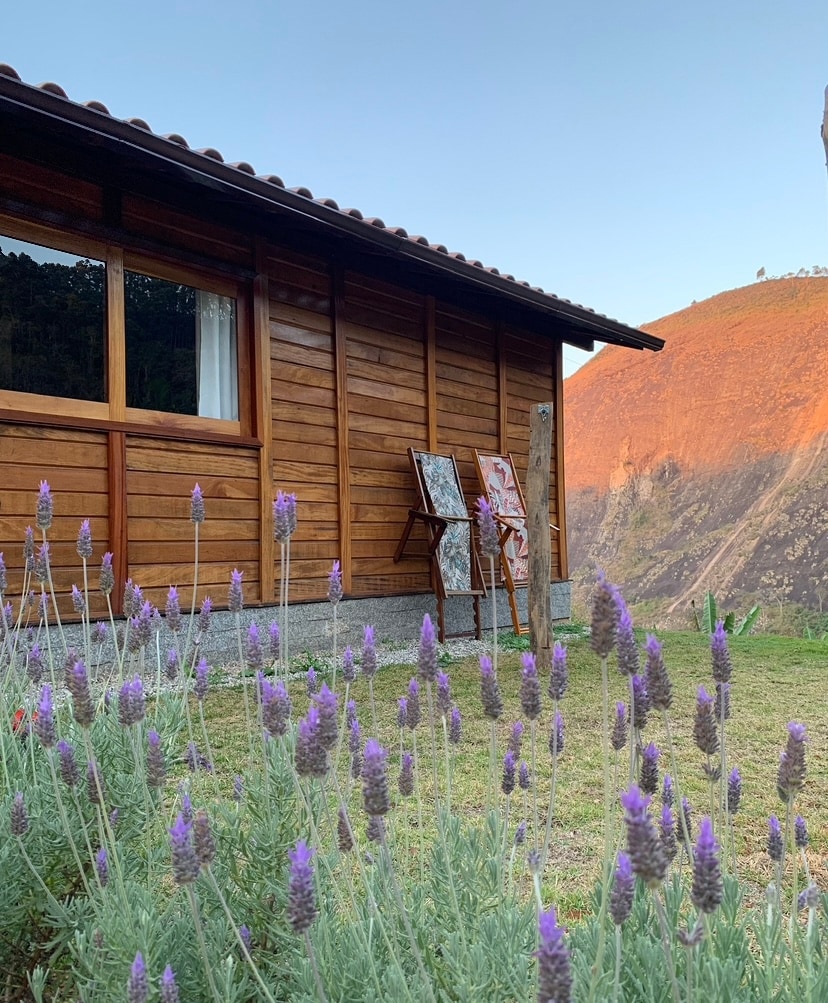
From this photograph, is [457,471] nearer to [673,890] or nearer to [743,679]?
[743,679]

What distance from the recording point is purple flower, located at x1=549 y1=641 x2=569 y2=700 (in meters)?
1.15

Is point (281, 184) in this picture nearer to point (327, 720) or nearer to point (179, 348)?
point (179, 348)

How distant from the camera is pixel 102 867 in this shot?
128 centimetres

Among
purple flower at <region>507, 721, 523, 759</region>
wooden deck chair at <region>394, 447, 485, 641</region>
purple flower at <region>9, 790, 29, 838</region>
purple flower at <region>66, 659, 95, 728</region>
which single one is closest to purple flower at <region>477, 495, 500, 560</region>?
purple flower at <region>507, 721, 523, 759</region>

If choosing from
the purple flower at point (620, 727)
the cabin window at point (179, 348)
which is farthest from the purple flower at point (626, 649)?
the cabin window at point (179, 348)

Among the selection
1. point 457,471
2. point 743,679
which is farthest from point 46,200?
point 743,679

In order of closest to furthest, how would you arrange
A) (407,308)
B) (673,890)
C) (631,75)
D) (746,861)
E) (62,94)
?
(673,890)
(746,861)
(62,94)
(407,308)
(631,75)

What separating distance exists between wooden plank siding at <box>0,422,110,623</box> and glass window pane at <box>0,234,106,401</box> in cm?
34

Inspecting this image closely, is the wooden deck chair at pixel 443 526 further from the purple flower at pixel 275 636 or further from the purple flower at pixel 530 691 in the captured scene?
the purple flower at pixel 530 691

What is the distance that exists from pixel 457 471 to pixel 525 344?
219 cm

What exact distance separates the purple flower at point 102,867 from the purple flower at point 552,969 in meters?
0.87

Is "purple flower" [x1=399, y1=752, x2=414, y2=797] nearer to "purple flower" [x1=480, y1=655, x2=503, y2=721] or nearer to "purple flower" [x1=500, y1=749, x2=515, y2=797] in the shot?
"purple flower" [x1=500, y1=749, x2=515, y2=797]

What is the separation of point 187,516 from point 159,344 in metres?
1.33

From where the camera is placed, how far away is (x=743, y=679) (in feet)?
18.8
